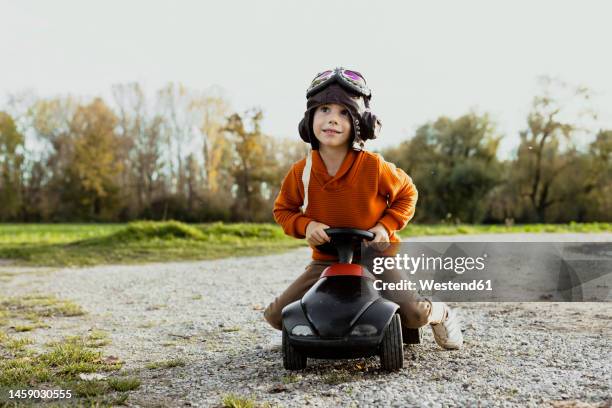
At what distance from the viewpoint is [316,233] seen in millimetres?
4035

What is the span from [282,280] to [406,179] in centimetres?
564

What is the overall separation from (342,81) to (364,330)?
159 centimetres

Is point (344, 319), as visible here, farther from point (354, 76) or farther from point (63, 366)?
point (63, 366)

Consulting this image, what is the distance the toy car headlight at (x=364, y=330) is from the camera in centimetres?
370

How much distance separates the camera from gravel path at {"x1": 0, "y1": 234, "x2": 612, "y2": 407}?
3461 mm

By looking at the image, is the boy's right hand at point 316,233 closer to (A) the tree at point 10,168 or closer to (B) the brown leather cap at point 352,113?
(B) the brown leather cap at point 352,113

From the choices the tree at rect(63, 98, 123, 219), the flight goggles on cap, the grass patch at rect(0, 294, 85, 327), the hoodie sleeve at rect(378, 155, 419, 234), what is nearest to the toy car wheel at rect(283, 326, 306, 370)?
the hoodie sleeve at rect(378, 155, 419, 234)

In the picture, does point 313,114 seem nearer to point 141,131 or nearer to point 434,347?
point 434,347

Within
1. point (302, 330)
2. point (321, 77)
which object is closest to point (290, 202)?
point (321, 77)

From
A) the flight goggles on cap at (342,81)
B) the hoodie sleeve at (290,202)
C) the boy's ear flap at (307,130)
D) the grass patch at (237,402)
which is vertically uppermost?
the flight goggles on cap at (342,81)

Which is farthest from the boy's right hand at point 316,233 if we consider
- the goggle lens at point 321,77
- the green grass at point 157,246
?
the green grass at point 157,246

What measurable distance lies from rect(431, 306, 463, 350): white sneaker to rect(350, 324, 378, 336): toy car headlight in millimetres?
945

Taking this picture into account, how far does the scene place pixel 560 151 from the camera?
1289 inches

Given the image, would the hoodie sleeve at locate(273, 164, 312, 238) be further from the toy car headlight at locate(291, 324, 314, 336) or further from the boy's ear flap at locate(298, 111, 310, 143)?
the toy car headlight at locate(291, 324, 314, 336)
